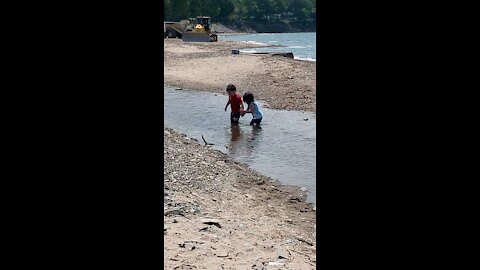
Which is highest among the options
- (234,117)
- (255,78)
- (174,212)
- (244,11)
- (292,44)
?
(244,11)

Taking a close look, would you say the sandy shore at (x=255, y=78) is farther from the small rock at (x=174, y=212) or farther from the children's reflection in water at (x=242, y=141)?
the small rock at (x=174, y=212)

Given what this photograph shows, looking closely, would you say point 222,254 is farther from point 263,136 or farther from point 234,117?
point 234,117

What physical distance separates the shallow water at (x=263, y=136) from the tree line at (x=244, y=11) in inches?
2949

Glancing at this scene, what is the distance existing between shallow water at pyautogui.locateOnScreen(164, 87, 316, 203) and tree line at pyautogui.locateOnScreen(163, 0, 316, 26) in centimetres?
7490

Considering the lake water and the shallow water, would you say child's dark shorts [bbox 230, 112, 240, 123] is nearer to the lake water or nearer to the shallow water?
the shallow water

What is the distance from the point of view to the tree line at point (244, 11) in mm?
91688

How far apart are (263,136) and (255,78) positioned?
34.8ft

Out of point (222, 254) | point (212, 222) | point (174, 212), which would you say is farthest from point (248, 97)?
point (222, 254)

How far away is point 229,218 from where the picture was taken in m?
6.71

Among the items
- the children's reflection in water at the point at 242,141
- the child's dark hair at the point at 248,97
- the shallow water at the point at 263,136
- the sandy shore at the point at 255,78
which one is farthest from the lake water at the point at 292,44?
the children's reflection in water at the point at 242,141
